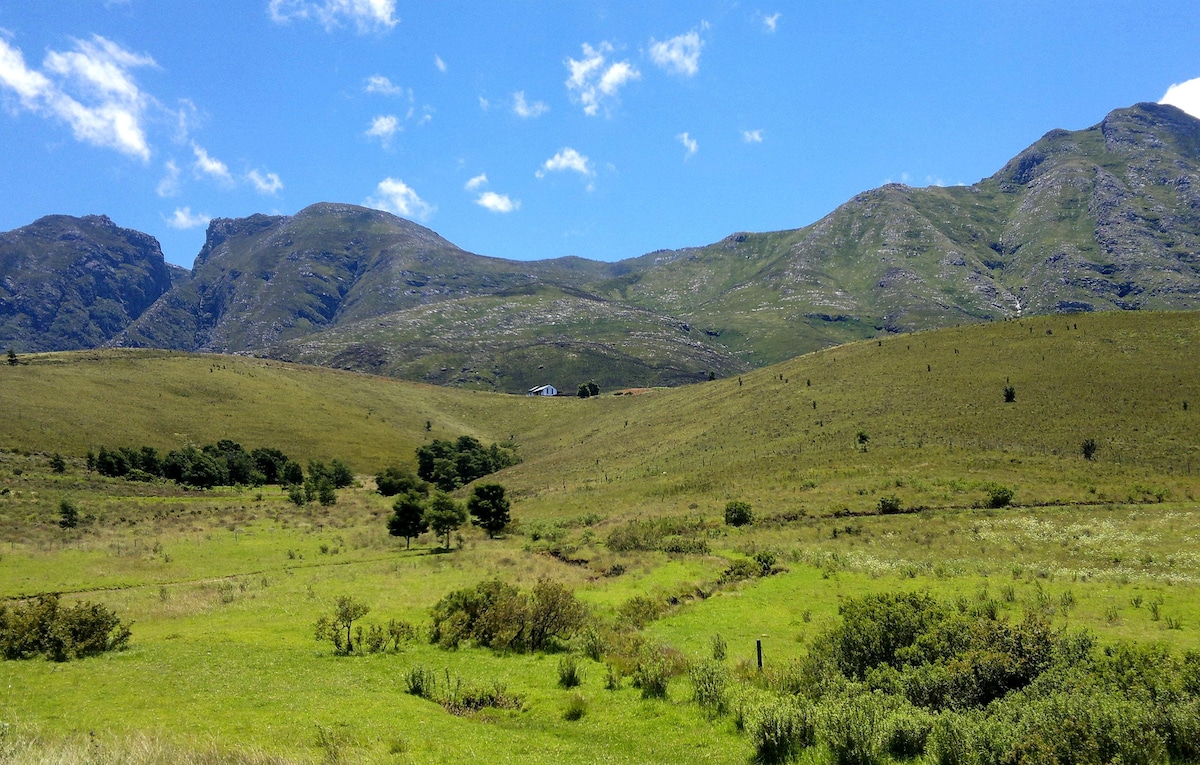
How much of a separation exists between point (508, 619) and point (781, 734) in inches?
→ 471

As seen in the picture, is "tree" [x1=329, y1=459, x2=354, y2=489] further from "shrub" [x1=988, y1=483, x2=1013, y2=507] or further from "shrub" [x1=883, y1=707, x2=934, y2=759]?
"shrub" [x1=883, y1=707, x2=934, y2=759]

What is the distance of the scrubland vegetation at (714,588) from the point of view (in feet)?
41.2

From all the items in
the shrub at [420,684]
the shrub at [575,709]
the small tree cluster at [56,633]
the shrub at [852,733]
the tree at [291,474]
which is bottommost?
the shrub at [575,709]

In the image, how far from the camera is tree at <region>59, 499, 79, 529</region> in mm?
44688

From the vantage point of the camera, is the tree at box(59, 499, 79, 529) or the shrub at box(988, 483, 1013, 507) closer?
the shrub at box(988, 483, 1013, 507)

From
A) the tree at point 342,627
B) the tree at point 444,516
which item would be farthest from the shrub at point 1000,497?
the tree at point 342,627

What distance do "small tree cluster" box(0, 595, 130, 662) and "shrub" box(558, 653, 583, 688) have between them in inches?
558

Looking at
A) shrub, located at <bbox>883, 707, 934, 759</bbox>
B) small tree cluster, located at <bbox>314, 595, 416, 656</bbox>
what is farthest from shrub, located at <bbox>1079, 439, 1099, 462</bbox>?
small tree cluster, located at <bbox>314, 595, 416, 656</bbox>

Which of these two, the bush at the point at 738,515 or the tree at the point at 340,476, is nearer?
the bush at the point at 738,515

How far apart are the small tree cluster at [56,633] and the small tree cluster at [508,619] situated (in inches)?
399

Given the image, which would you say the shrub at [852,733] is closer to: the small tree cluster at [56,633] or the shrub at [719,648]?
the shrub at [719,648]

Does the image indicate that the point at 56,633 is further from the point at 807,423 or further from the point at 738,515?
the point at 807,423

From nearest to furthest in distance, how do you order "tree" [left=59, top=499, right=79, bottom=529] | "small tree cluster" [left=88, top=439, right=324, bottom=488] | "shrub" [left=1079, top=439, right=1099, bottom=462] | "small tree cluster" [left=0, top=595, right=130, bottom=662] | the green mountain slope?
"small tree cluster" [left=0, top=595, right=130, bottom=662], "tree" [left=59, top=499, right=79, bottom=529], the green mountain slope, "shrub" [left=1079, top=439, right=1099, bottom=462], "small tree cluster" [left=88, top=439, right=324, bottom=488]

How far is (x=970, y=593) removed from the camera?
80.8ft
